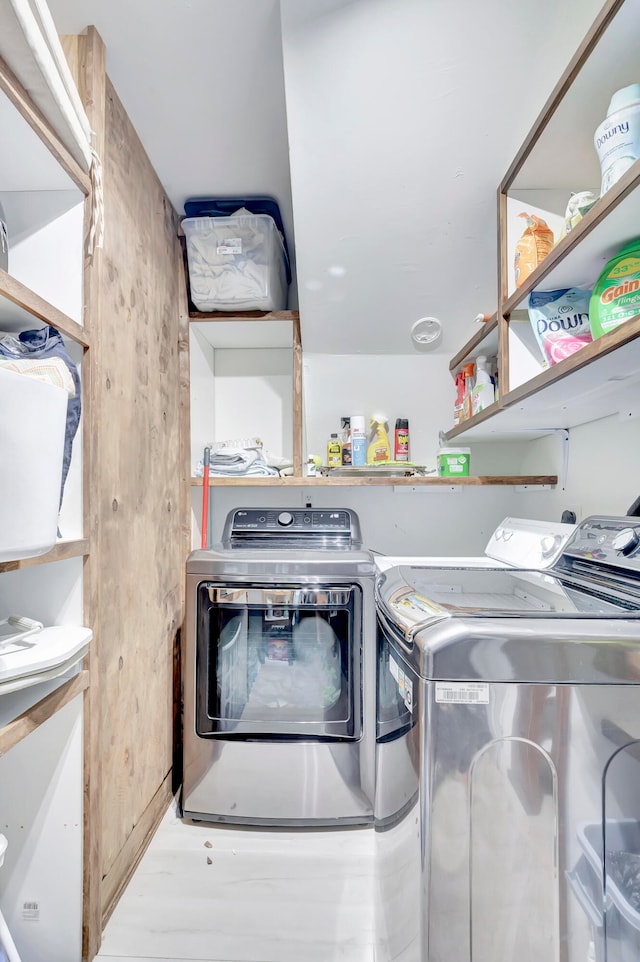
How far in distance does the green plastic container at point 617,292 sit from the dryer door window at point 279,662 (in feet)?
3.80

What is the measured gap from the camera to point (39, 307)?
1.09 meters

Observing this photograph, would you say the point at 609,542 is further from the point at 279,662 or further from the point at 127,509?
the point at 127,509

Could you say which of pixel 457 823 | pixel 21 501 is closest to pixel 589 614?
pixel 457 823

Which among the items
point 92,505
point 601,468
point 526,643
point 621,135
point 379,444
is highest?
point 621,135

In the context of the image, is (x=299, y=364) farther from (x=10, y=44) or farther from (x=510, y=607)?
(x=510, y=607)

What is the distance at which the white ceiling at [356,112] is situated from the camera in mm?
1290

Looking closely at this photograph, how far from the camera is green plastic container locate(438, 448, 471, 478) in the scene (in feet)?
7.34

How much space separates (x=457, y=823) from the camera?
81 cm

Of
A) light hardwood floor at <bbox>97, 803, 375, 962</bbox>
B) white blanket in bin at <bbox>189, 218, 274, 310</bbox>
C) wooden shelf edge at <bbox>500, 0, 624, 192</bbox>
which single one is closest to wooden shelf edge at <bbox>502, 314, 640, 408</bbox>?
wooden shelf edge at <bbox>500, 0, 624, 192</bbox>

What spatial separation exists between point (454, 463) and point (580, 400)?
0.80m

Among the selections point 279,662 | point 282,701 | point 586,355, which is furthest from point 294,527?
point 586,355

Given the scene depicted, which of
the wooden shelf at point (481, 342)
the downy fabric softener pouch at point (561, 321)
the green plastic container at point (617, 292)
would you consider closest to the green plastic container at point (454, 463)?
the wooden shelf at point (481, 342)

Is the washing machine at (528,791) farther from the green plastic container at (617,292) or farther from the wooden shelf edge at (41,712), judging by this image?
the wooden shelf edge at (41,712)

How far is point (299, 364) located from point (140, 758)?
1.74 m
